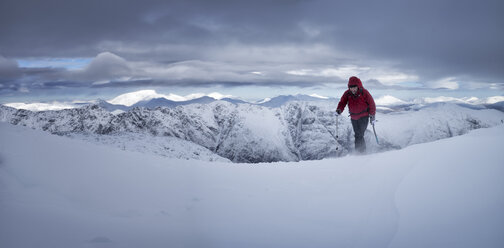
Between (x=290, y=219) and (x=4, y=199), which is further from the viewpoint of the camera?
(x=290, y=219)

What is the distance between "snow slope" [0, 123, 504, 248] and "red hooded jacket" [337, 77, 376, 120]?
557cm

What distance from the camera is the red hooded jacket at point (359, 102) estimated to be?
43.3 feet

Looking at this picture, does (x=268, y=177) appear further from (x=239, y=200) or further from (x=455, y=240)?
(x=455, y=240)

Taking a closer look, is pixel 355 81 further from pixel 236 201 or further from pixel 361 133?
pixel 236 201

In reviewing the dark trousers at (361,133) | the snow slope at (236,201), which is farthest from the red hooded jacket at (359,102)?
the snow slope at (236,201)

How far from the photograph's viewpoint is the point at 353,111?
536 inches

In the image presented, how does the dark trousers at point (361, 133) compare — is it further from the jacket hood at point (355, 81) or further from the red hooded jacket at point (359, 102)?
the jacket hood at point (355, 81)

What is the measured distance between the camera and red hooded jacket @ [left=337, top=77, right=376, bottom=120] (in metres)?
13.2

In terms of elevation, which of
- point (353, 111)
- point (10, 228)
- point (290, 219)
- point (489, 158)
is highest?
point (353, 111)

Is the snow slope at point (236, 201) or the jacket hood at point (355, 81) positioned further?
the jacket hood at point (355, 81)

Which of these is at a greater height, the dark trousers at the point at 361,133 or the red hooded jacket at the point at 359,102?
the red hooded jacket at the point at 359,102

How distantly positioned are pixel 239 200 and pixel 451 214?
3470 mm

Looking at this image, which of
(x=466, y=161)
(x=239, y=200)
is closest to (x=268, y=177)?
(x=239, y=200)

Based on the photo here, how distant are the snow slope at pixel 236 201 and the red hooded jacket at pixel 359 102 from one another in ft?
18.3
